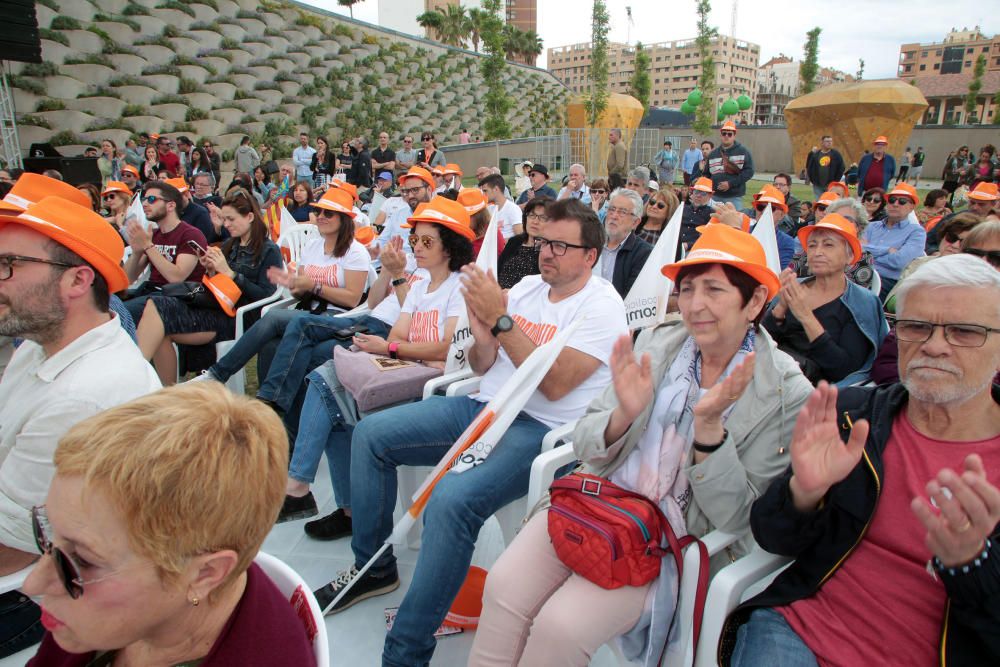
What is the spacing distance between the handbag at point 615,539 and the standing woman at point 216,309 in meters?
3.21

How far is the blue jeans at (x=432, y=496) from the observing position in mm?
2111

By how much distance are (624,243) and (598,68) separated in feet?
104

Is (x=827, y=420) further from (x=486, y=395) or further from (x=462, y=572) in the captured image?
(x=486, y=395)

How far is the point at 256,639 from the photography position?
3.63ft

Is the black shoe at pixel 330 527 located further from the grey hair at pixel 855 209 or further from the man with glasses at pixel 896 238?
the man with glasses at pixel 896 238

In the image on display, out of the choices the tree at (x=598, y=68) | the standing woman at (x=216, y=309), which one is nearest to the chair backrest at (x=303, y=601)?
the standing woman at (x=216, y=309)

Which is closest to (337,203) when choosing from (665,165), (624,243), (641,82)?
(624,243)

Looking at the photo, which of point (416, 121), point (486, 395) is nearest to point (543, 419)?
point (486, 395)

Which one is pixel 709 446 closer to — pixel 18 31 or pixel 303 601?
pixel 303 601

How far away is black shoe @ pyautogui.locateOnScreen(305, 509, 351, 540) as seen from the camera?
10.1 ft

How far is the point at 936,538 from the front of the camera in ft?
4.53

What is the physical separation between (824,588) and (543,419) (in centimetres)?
122

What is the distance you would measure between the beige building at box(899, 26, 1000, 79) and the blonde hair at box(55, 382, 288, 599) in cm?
11817

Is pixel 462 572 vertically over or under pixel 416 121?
under
